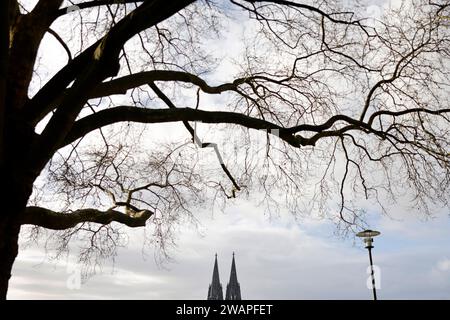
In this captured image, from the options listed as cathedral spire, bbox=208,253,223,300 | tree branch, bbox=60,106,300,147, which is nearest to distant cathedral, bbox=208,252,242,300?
cathedral spire, bbox=208,253,223,300

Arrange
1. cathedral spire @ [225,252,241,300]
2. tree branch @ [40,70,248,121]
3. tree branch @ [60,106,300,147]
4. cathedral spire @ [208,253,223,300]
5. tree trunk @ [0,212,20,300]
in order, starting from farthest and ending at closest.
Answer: cathedral spire @ [225,252,241,300]
cathedral spire @ [208,253,223,300]
tree branch @ [40,70,248,121]
tree branch @ [60,106,300,147]
tree trunk @ [0,212,20,300]

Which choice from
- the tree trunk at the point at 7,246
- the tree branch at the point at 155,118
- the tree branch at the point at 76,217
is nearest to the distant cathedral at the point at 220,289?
the tree branch at the point at 76,217

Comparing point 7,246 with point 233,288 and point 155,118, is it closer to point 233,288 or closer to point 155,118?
point 155,118

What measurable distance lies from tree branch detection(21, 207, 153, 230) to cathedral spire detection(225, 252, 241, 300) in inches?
2478

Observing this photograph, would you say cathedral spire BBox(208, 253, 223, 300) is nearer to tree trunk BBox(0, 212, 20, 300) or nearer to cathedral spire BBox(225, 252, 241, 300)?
cathedral spire BBox(225, 252, 241, 300)

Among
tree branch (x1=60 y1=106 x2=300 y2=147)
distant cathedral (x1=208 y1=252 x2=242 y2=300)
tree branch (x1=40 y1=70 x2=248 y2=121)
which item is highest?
tree branch (x1=40 y1=70 x2=248 y2=121)

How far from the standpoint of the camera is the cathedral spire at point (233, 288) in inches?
2662

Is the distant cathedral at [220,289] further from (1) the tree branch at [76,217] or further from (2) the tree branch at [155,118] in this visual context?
(2) the tree branch at [155,118]

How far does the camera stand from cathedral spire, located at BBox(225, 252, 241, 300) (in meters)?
67.6

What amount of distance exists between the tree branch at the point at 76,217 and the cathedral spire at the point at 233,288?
6295cm

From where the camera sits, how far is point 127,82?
5379mm
